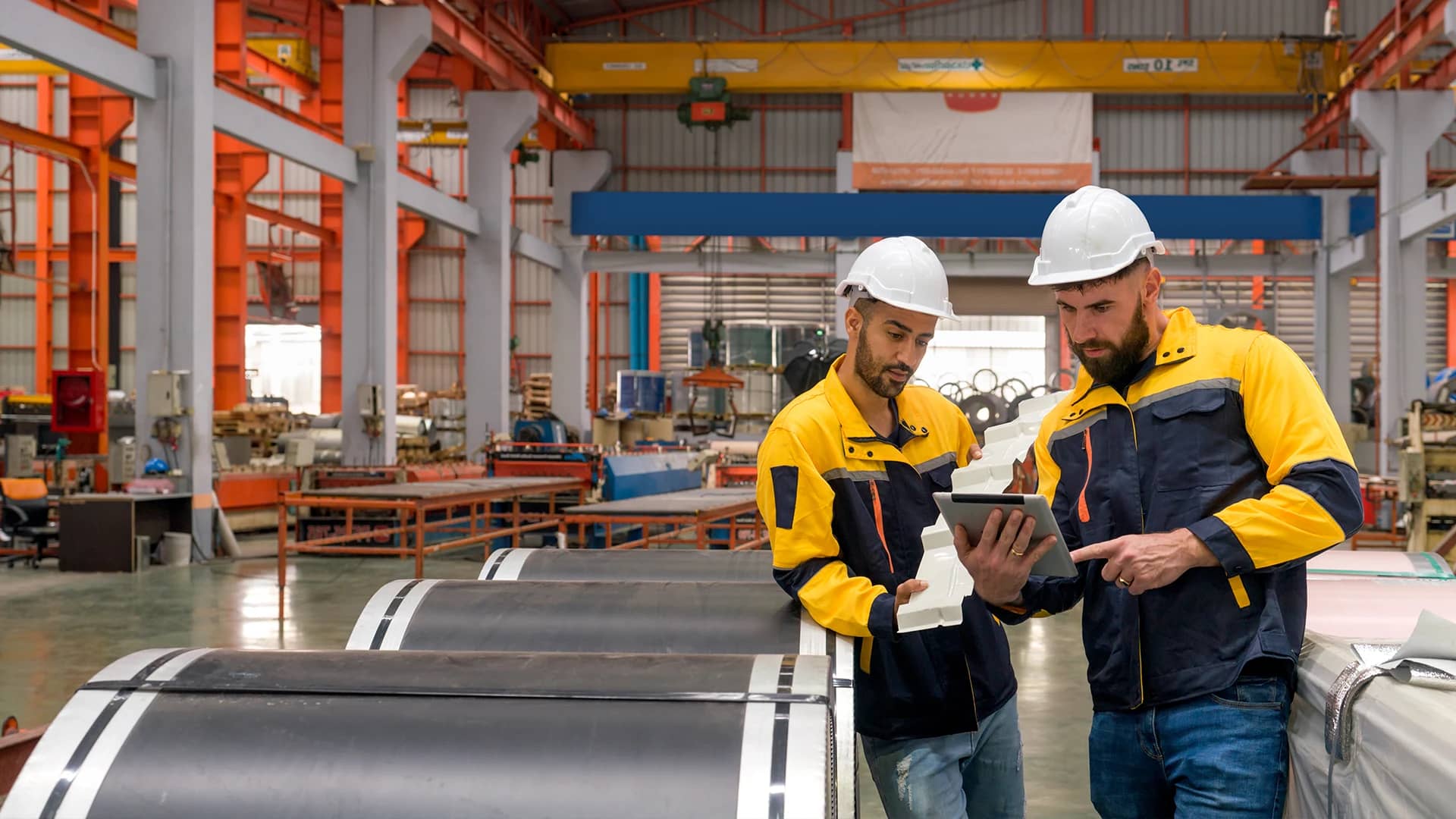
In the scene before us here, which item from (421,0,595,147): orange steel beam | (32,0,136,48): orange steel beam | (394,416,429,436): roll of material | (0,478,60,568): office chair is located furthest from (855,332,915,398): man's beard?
(394,416,429,436): roll of material

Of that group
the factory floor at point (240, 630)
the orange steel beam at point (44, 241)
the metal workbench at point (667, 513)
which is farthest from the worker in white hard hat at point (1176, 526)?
the orange steel beam at point (44, 241)

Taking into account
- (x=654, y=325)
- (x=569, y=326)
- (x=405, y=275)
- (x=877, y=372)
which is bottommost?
(x=877, y=372)

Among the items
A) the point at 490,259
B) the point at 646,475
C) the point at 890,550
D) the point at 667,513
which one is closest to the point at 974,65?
the point at 490,259

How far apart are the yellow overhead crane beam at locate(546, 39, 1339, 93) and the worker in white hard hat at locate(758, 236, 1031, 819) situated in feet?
56.8

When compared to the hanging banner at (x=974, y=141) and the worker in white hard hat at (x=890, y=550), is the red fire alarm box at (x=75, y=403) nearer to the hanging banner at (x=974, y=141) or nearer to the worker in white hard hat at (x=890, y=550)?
the hanging banner at (x=974, y=141)

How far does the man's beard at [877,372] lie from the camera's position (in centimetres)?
266

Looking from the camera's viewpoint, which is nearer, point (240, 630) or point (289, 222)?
point (240, 630)

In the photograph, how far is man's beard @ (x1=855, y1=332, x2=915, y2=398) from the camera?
2662 millimetres

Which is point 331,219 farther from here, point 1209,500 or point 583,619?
point 1209,500

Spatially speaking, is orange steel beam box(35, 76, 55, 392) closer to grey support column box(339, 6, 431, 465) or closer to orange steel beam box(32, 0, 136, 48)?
grey support column box(339, 6, 431, 465)

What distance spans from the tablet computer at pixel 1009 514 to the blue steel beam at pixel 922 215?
51.4ft

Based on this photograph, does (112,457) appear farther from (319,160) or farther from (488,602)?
(488,602)

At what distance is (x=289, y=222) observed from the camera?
2195 centimetres

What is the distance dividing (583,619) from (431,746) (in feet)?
4.77
